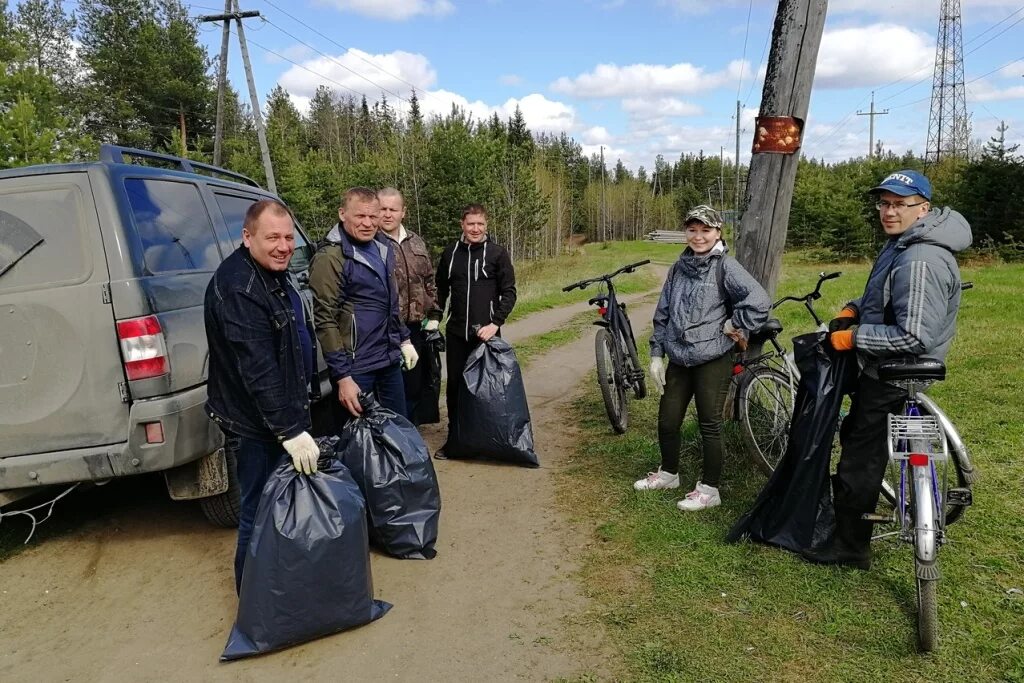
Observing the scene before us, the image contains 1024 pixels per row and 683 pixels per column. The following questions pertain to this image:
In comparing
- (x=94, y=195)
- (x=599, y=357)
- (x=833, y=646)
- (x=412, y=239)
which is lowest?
(x=833, y=646)

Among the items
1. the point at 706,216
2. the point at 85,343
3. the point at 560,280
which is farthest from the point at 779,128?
the point at 560,280

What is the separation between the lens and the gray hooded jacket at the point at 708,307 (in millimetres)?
3936

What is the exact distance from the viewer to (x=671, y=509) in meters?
4.21

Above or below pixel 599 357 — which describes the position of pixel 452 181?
above

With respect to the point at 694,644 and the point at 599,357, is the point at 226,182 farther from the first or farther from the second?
the point at 694,644

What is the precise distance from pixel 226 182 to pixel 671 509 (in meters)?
3.88

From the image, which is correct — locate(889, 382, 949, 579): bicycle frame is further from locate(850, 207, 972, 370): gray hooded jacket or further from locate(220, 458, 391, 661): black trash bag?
locate(220, 458, 391, 661): black trash bag

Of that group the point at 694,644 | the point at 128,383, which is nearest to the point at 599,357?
the point at 694,644

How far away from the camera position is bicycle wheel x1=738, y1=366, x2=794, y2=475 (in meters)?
4.33

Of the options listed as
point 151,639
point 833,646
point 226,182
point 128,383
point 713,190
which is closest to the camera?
point 833,646

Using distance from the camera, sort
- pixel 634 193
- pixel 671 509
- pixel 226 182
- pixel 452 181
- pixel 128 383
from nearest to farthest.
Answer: pixel 128 383 → pixel 671 509 → pixel 226 182 → pixel 452 181 → pixel 634 193

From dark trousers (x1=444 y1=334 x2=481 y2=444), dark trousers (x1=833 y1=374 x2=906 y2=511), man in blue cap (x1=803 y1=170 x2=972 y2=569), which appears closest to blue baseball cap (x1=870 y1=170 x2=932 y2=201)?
→ man in blue cap (x1=803 y1=170 x2=972 y2=569)

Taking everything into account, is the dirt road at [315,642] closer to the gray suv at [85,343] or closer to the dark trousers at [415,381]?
the gray suv at [85,343]

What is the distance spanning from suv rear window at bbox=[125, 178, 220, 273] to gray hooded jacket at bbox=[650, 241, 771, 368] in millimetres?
2786
